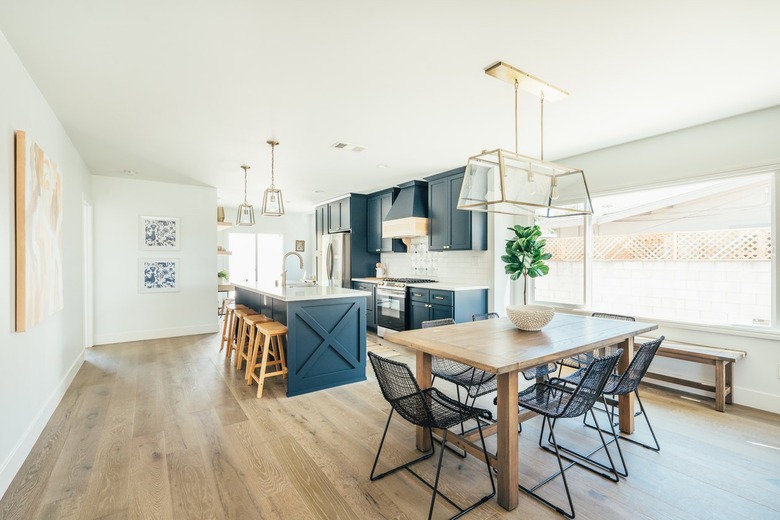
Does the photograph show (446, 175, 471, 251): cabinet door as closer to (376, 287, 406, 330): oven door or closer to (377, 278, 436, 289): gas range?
(377, 278, 436, 289): gas range

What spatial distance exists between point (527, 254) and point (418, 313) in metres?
1.76

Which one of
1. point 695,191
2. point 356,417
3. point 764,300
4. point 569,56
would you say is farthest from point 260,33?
point 764,300

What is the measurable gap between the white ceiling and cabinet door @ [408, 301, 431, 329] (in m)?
2.31

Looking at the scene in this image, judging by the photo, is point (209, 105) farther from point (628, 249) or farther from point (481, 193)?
point (628, 249)

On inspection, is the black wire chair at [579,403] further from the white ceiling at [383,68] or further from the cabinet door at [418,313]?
the cabinet door at [418,313]

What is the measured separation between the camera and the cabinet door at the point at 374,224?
22.7 ft

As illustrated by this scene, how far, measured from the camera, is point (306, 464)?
91.5 inches

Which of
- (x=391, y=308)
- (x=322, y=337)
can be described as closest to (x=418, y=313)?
(x=391, y=308)

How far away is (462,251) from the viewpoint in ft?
18.3

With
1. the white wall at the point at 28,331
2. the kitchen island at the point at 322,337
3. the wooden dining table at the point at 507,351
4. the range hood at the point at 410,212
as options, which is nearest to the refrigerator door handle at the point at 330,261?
the range hood at the point at 410,212

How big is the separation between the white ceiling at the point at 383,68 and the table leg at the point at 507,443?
6.29 feet

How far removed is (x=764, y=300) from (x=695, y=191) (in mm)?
1137

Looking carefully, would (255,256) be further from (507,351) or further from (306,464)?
(507,351)

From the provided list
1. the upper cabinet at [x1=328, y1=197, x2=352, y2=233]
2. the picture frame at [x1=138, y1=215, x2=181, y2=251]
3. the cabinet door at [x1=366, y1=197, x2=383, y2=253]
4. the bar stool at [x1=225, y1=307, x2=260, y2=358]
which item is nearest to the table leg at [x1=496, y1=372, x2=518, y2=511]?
the bar stool at [x1=225, y1=307, x2=260, y2=358]
